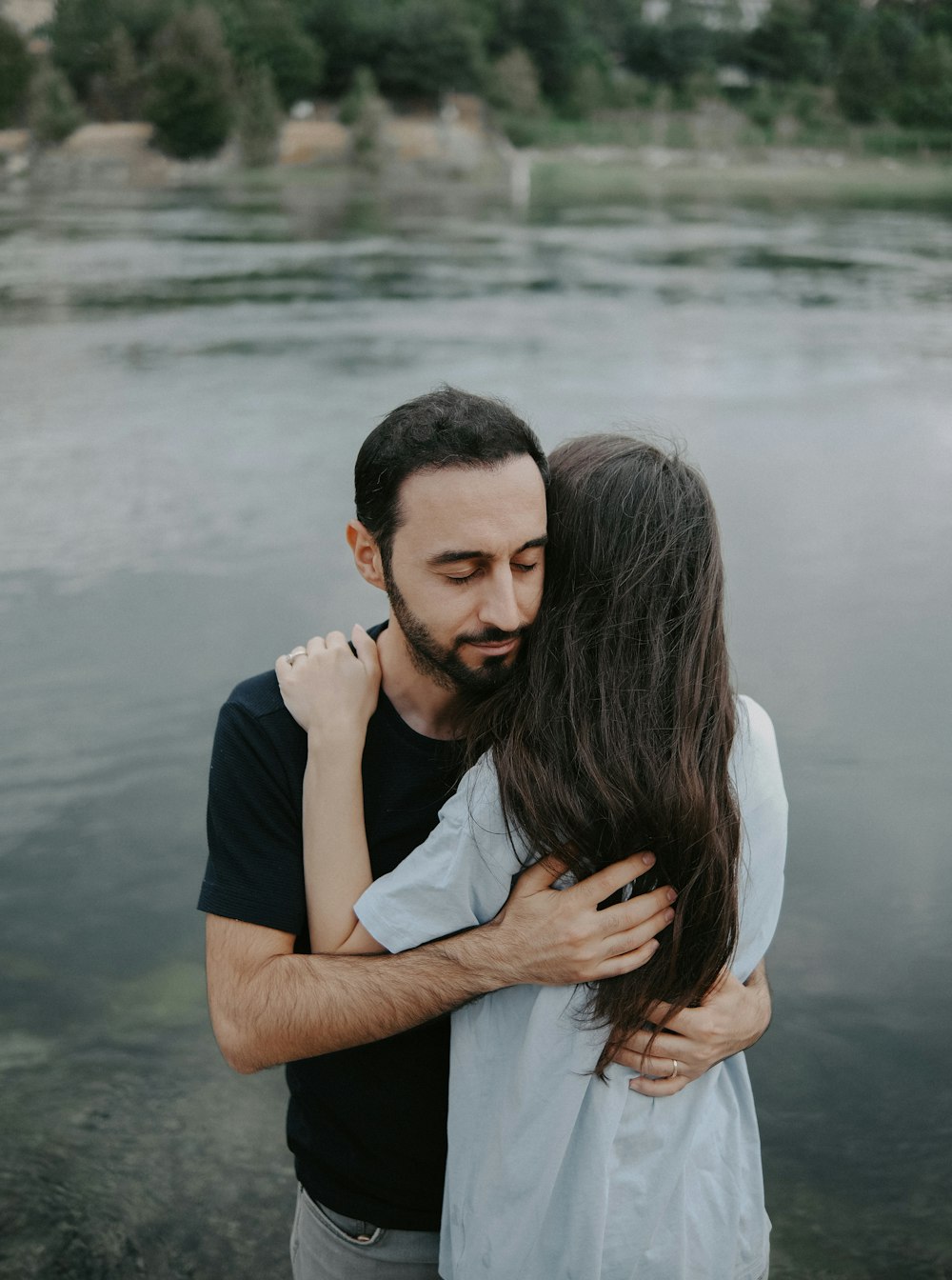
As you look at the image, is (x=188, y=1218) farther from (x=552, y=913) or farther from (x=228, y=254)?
(x=228, y=254)

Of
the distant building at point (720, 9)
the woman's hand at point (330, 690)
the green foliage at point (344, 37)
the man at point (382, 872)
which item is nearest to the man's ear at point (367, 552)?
the man at point (382, 872)

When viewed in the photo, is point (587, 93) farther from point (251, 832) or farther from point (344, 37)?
point (251, 832)

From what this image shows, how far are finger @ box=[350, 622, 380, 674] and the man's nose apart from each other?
0.77 ft

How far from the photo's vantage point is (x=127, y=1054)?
4.00 metres

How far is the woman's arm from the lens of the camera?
6.12 ft

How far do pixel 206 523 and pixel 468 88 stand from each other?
7705 centimetres

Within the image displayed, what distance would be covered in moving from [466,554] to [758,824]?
1.95 ft

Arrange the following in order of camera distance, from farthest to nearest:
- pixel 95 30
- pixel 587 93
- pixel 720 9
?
pixel 720 9 < pixel 587 93 < pixel 95 30

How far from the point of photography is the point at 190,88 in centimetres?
5903

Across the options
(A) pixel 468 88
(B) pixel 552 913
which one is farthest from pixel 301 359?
(A) pixel 468 88

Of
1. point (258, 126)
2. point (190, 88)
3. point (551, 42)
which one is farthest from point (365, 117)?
point (551, 42)

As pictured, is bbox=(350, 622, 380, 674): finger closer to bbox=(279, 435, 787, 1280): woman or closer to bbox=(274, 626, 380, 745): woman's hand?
bbox=(274, 626, 380, 745): woman's hand

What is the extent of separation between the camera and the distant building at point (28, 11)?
68438 millimetres

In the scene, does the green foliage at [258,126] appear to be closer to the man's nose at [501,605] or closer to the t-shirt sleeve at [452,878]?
the man's nose at [501,605]
